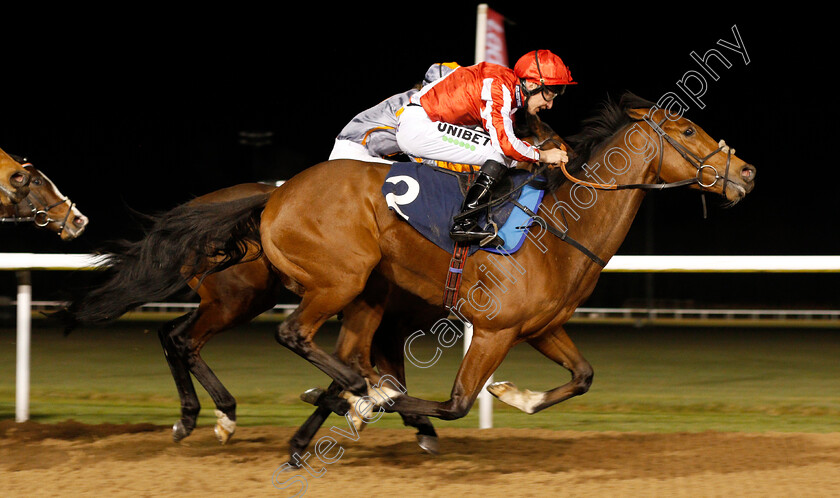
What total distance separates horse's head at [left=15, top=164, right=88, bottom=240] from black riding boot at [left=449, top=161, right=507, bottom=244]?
277 centimetres

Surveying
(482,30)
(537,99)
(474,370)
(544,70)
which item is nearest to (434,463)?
(474,370)

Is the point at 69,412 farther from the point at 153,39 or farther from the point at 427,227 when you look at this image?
the point at 153,39

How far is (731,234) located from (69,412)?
16207mm

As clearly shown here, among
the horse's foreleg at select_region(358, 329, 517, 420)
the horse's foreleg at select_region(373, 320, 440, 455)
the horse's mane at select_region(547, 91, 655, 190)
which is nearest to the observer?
the horse's foreleg at select_region(358, 329, 517, 420)

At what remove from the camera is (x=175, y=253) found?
4.22 m

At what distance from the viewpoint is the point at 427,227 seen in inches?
150

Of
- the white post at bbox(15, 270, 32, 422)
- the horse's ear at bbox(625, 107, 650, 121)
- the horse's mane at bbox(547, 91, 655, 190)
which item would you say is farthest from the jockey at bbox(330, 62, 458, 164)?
the white post at bbox(15, 270, 32, 422)

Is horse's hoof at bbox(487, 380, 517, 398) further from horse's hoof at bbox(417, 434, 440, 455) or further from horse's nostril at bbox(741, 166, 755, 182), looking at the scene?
horse's nostril at bbox(741, 166, 755, 182)

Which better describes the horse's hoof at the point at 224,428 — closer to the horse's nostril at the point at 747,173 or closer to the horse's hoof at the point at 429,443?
the horse's hoof at the point at 429,443

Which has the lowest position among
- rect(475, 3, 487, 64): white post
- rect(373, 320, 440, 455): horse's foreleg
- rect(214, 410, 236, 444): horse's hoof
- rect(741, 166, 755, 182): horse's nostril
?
rect(214, 410, 236, 444): horse's hoof

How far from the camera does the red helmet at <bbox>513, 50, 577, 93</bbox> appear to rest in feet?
12.6

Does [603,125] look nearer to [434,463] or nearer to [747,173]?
[747,173]

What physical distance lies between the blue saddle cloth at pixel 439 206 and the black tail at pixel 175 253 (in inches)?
28.3

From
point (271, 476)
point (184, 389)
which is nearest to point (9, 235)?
point (184, 389)
